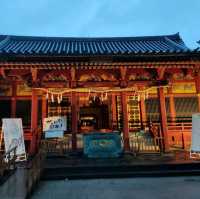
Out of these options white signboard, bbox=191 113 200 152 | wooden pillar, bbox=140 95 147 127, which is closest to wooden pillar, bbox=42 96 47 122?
wooden pillar, bbox=140 95 147 127

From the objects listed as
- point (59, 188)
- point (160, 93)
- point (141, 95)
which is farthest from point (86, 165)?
point (141, 95)

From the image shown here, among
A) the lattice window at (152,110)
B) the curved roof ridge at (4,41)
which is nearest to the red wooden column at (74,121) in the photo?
the lattice window at (152,110)

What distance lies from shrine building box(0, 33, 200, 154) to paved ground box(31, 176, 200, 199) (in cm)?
292

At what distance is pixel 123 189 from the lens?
666 centimetres

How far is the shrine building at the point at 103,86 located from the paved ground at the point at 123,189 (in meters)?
2.92

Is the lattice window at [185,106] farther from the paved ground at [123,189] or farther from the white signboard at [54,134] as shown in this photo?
the white signboard at [54,134]

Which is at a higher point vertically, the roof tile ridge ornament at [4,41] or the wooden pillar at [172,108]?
the roof tile ridge ornament at [4,41]

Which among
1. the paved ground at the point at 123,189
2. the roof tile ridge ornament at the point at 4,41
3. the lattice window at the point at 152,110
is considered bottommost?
the paved ground at the point at 123,189

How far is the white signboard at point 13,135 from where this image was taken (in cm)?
927

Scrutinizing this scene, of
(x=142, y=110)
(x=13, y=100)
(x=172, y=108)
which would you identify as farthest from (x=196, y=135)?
(x=13, y=100)

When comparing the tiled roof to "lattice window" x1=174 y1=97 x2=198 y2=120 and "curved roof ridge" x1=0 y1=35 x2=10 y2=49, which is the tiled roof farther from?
"lattice window" x1=174 y1=97 x2=198 y2=120

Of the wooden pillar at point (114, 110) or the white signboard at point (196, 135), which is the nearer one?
the white signboard at point (196, 135)

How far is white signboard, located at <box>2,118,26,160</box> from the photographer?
927 centimetres

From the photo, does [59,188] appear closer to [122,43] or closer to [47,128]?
[47,128]
